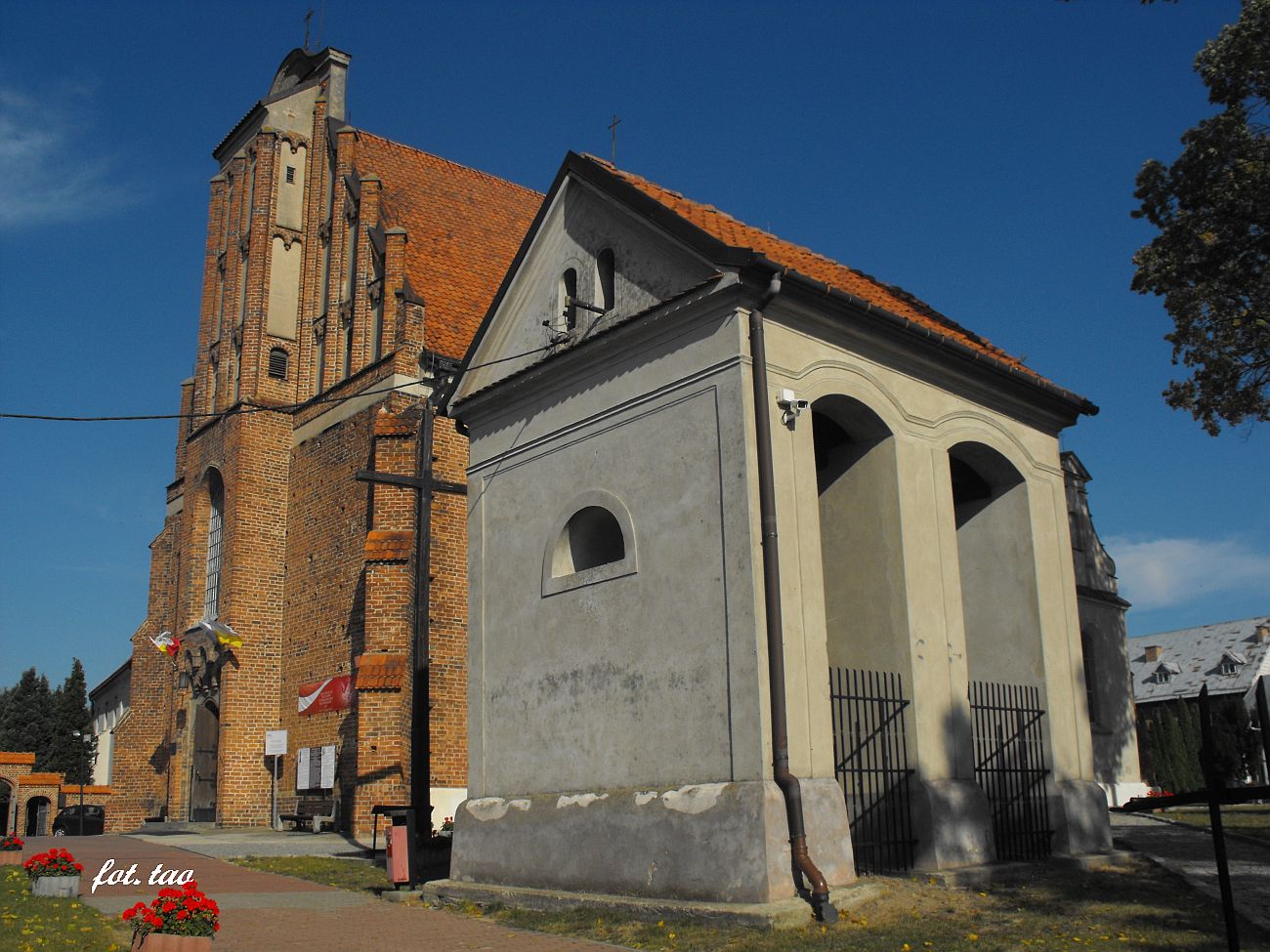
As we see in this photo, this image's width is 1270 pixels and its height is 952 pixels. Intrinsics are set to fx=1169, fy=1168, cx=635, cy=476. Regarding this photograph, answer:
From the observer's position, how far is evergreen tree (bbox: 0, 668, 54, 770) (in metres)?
69.6

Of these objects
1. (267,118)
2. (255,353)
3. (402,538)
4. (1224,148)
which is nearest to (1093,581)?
(1224,148)

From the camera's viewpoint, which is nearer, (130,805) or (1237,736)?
(130,805)

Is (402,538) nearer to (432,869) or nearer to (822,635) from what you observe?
(432,869)

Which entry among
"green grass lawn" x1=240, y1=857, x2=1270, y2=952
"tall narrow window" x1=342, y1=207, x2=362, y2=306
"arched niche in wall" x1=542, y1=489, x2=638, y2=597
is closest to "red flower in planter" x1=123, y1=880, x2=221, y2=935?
"green grass lawn" x1=240, y1=857, x2=1270, y2=952

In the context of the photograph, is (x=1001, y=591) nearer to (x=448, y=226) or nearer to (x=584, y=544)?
(x=584, y=544)

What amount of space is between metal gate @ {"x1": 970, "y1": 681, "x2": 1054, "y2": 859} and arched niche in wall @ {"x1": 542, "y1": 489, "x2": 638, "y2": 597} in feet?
14.1

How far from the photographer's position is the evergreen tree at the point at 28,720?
6962 centimetres

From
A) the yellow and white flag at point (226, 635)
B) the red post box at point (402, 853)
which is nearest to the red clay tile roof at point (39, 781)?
the yellow and white flag at point (226, 635)

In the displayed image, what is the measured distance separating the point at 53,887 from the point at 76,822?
22.2m

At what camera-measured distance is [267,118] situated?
29.5 meters

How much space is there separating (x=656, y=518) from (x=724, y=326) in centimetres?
205

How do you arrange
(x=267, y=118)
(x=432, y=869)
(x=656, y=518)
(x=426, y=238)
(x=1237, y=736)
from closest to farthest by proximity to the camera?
(x=656, y=518), (x=432, y=869), (x=426, y=238), (x=267, y=118), (x=1237, y=736)

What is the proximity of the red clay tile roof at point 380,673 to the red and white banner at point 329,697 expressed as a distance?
4.78ft

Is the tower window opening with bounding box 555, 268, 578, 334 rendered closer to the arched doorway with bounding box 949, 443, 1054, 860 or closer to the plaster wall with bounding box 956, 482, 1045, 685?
the arched doorway with bounding box 949, 443, 1054, 860
